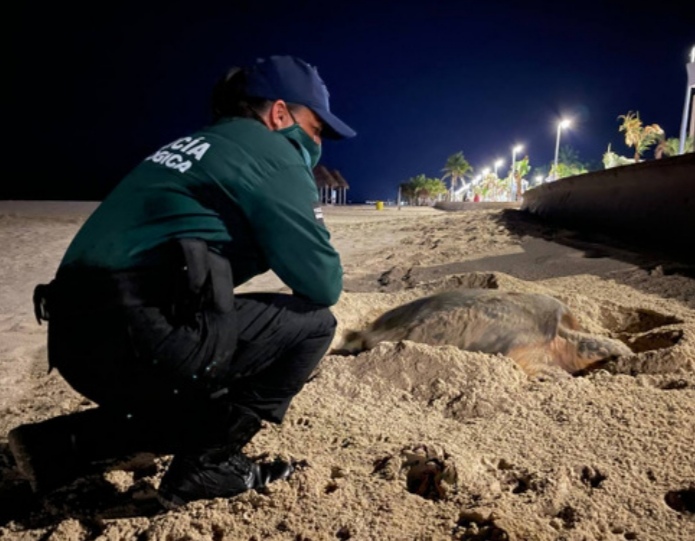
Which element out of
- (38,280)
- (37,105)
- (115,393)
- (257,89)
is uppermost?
(37,105)

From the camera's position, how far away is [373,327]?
303cm

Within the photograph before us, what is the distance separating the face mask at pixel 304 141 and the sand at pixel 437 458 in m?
0.94

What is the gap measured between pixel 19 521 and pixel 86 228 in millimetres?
805

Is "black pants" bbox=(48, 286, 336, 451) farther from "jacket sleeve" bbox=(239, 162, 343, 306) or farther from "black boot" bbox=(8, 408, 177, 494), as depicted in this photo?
"jacket sleeve" bbox=(239, 162, 343, 306)

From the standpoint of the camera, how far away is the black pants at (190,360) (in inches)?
50.6

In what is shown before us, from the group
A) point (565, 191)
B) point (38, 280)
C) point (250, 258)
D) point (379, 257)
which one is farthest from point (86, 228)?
point (565, 191)

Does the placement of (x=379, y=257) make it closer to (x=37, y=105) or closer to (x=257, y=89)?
(x=257, y=89)

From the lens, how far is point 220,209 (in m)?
1.36

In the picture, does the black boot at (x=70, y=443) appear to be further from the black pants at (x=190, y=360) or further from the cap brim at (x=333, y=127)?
the cap brim at (x=333, y=127)

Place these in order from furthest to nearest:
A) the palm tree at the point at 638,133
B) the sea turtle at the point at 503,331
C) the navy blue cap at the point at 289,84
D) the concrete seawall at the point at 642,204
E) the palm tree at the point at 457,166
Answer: the palm tree at the point at 457,166, the palm tree at the point at 638,133, the concrete seawall at the point at 642,204, the sea turtle at the point at 503,331, the navy blue cap at the point at 289,84

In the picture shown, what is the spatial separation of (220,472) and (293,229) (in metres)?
0.69

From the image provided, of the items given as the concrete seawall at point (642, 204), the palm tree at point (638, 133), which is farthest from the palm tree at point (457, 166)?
the concrete seawall at point (642, 204)

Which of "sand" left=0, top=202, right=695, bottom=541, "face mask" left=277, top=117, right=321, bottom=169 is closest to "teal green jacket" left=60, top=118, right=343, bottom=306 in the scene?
"face mask" left=277, top=117, right=321, bottom=169

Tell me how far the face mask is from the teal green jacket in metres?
0.12
